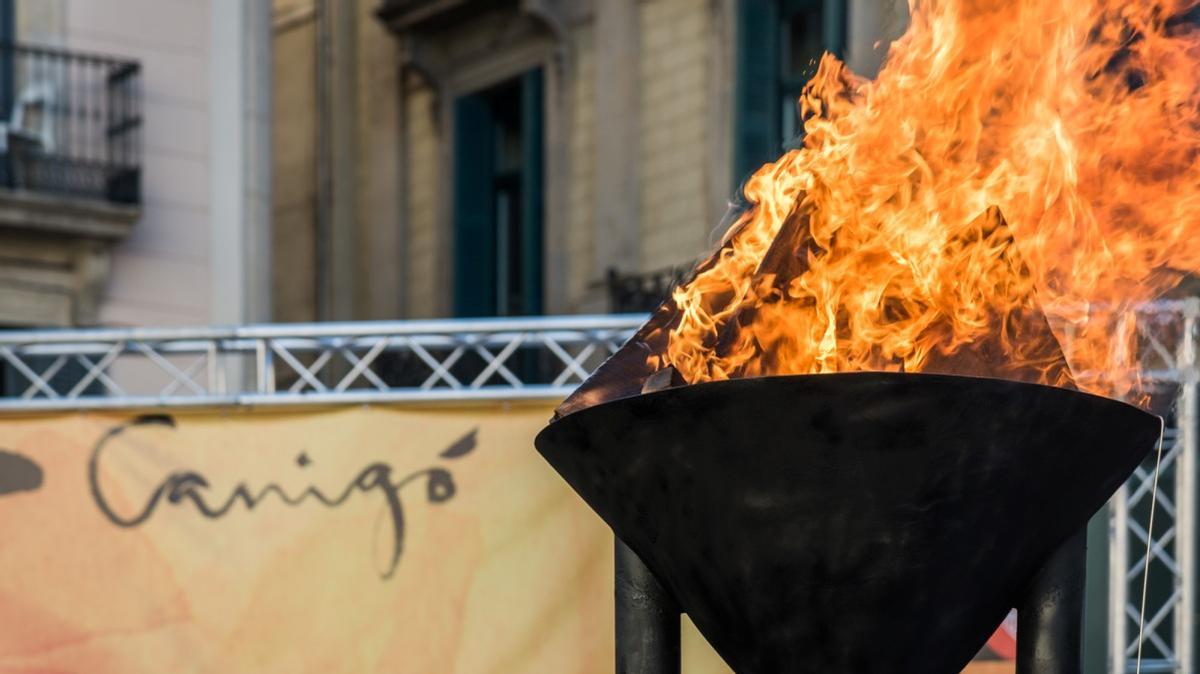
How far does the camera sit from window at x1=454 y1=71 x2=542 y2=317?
16.9 meters

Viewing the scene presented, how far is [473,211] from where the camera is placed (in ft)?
55.9

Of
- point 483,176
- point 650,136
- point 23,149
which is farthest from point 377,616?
point 483,176

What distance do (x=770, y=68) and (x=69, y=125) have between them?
15.8ft

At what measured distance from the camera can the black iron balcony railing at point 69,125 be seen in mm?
13305

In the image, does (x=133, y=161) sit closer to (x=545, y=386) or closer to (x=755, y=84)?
(x=755, y=84)

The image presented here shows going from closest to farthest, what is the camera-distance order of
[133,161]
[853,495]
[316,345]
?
[853,495]
[316,345]
[133,161]

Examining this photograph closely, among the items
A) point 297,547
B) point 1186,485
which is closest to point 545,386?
point 297,547

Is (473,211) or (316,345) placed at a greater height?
(473,211)

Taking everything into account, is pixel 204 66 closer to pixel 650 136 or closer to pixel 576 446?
pixel 650 136

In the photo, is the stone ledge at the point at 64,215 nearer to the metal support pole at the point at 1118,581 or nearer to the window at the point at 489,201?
the window at the point at 489,201

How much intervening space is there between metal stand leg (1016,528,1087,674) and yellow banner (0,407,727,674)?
13.0 feet

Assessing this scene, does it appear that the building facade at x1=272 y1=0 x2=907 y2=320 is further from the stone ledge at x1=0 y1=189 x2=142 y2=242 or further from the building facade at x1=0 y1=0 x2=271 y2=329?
the stone ledge at x1=0 y1=189 x2=142 y2=242

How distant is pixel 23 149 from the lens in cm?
1326

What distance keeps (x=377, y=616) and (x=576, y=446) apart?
13.9 feet
